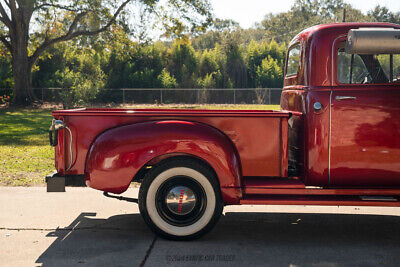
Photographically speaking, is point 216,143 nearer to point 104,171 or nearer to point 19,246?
point 104,171

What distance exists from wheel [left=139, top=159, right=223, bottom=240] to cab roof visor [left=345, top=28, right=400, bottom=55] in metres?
1.78

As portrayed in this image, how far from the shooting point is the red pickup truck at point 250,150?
14.5 ft

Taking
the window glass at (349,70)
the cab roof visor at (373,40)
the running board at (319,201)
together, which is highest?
the cab roof visor at (373,40)

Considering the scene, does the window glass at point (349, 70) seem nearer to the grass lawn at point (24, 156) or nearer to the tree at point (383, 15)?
the grass lawn at point (24, 156)

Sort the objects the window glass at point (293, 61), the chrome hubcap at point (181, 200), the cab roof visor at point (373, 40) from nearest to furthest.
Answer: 1. the cab roof visor at point (373, 40)
2. the chrome hubcap at point (181, 200)
3. the window glass at point (293, 61)

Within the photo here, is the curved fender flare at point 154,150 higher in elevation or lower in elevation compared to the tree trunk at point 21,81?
lower

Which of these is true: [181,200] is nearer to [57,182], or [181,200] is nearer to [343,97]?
[57,182]

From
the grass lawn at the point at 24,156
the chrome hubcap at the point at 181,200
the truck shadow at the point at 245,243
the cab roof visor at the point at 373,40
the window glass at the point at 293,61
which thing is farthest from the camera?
the grass lawn at the point at 24,156

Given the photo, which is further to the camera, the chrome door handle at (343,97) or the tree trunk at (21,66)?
the tree trunk at (21,66)

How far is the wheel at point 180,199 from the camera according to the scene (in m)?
4.43

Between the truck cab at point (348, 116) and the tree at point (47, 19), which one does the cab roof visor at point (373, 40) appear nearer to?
the truck cab at point (348, 116)

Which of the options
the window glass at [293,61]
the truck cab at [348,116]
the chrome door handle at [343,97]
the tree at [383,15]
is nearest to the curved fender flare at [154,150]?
the truck cab at [348,116]

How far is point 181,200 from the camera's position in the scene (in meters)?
4.46

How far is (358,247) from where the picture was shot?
445cm
